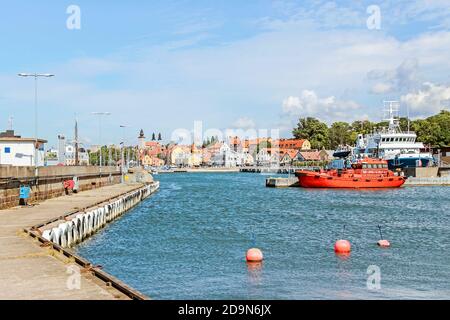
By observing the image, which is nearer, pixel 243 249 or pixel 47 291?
pixel 47 291

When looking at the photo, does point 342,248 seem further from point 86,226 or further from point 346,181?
point 346,181

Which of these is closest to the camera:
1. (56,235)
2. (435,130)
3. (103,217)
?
(56,235)

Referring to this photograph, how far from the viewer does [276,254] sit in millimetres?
27734

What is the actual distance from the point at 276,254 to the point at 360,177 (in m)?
63.4

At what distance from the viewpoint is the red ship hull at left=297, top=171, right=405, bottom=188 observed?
88.7 metres

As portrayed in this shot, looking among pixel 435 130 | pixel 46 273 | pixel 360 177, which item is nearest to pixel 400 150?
pixel 360 177

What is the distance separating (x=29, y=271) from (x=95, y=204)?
1012 inches

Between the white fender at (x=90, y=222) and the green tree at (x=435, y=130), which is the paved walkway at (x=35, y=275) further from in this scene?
the green tree at (x=435, y=130)

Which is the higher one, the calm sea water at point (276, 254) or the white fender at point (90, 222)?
the white fender at point (90, 222)

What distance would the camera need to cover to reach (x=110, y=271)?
23531mm

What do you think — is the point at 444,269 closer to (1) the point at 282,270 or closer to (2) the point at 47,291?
(1) the point at 282,270

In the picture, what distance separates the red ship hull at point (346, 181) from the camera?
88688 millimetres

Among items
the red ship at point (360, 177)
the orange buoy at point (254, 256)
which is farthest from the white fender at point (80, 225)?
the red ship at point (360, 177)
